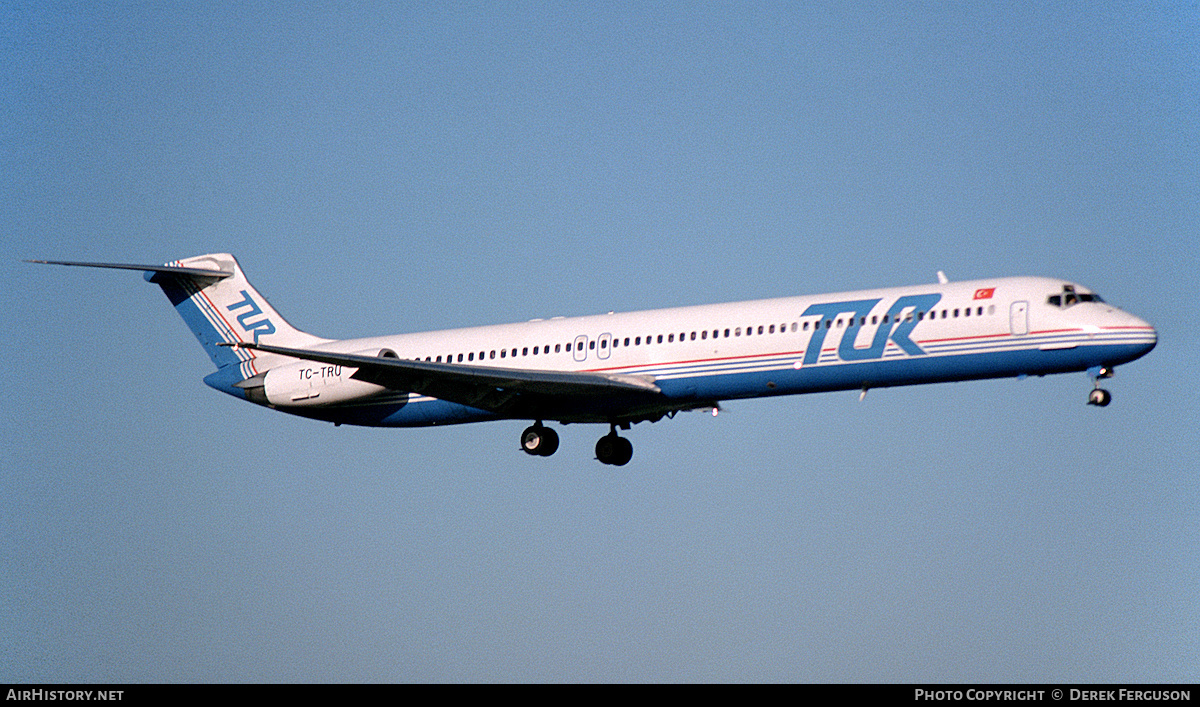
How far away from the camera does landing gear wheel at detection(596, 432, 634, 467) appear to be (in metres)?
41.6

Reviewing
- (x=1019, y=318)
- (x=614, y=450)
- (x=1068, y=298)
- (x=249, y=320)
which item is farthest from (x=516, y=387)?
(x=1068, y=298)

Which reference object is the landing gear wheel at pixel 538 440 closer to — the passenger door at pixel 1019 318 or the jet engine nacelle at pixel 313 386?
the jet engine nacelle at pixel 313 386

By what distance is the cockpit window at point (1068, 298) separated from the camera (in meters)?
34.5

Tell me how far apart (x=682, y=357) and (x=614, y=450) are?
5.38 meters

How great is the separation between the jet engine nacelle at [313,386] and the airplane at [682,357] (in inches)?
1.4

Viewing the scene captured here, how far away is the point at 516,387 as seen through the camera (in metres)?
37.8

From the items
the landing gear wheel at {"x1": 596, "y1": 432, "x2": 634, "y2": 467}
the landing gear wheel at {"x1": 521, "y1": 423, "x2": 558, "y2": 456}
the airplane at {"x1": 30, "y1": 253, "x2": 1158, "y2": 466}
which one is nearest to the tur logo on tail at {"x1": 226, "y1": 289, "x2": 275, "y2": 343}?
the airplane at {"x1": 30, "y1": 253, "x2": 1158, "y2": 466}

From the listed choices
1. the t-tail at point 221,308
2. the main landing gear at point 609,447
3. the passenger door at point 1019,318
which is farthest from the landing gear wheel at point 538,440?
the passenger door at point 1019,318

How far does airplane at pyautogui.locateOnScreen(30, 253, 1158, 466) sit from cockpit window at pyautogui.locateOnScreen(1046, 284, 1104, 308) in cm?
2

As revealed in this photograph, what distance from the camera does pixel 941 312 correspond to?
115ft

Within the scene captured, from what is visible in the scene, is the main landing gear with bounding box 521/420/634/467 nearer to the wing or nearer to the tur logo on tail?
the wing

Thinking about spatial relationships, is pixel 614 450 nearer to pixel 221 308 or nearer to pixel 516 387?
pixel 516 387
